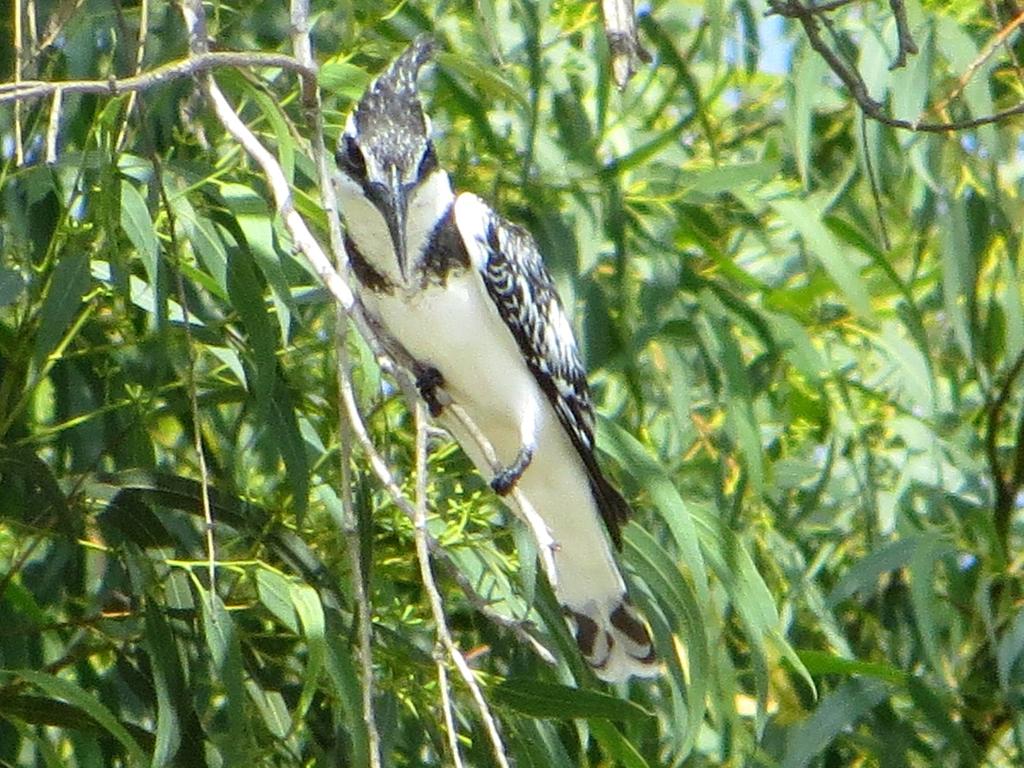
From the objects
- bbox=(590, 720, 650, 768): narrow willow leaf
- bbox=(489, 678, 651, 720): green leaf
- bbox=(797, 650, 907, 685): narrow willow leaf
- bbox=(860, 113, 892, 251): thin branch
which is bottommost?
bbox=(797, 650, 907, 685): narrow willow leaf

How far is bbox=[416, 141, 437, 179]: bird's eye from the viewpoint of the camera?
1998 millimetres

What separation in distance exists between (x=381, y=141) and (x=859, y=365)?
121 centimetres

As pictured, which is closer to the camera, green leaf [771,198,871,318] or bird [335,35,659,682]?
bird [335,35,659,682]

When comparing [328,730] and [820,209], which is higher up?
[820,209]

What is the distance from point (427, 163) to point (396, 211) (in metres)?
0.16

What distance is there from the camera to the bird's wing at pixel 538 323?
210 centimetres

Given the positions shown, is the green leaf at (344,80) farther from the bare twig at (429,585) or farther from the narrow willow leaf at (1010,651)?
the narrow willow leaf at (1010,651)

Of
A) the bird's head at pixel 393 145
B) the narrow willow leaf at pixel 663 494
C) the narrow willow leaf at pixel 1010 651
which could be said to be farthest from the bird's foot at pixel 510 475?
the narrow willow leaf at pixel 1010 651

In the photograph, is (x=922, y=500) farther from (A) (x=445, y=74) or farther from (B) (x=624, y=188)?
(A) (x=445, y=74)

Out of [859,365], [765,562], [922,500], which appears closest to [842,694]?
[765,562]

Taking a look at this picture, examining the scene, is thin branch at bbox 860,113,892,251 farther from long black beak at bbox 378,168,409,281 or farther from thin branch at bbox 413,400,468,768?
thin branch at bbox 413,400,468,768

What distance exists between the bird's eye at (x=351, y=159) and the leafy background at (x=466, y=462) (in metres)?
0.05

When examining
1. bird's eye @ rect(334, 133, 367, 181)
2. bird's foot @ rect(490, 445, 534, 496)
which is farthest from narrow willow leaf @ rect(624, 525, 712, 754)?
bird's eye @ rect(334, 133, 367, 181)

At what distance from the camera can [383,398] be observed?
1.78 metres
